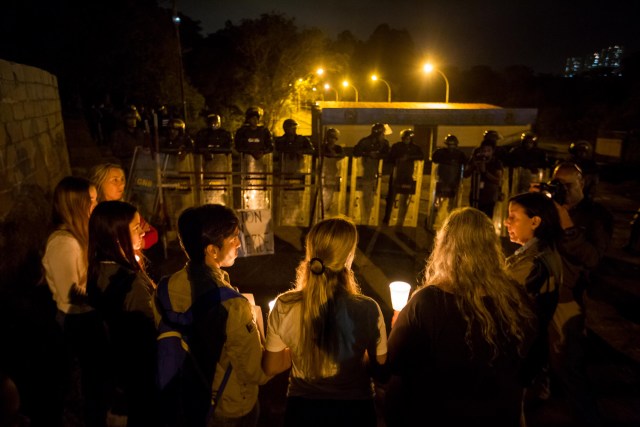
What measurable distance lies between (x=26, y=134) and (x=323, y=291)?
188 inches

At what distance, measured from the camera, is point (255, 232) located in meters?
5.85

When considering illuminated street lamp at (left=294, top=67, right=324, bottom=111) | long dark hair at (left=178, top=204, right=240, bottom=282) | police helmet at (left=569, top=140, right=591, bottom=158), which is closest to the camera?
long dark hair at (left=178, top=204, right=240, bottom=282)

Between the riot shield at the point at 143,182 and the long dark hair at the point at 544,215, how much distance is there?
5.87 meters

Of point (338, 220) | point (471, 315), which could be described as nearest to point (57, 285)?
point (338, 220)

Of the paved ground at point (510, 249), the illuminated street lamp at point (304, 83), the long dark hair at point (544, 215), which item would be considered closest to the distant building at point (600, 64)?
the illuminated street lamp at point (304, 83)

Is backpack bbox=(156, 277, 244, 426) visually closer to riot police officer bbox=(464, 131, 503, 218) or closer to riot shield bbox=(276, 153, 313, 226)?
riot shield bbox=(276, 153, 313, 226)

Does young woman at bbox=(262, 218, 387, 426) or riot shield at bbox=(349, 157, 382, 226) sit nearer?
young woman at bbox=(262, 218, 387, 426)

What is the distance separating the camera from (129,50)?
747 inches

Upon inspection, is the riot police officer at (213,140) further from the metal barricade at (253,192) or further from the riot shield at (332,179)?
the riot shield at (332,179)

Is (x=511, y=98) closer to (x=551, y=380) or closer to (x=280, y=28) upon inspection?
(x=280, y=28)

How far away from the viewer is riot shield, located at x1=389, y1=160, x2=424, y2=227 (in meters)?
7.94

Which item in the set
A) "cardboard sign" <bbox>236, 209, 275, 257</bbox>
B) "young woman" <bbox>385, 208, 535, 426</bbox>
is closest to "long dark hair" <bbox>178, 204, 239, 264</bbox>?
"young woman" <bbox>385, 208, 535, 426</bbox>

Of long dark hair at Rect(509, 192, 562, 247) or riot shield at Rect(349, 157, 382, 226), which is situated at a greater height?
long dark hair at Rect(509, 192, 562, 247)

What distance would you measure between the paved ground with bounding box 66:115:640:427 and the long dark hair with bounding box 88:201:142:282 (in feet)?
6.21
